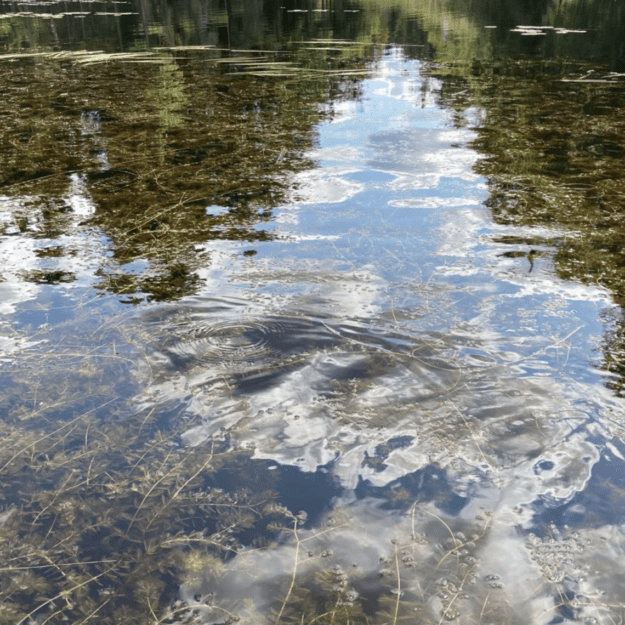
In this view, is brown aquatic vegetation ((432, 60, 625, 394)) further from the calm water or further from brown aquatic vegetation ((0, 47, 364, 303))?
brown aquatic vegetation ((0, 47, 364, 303))

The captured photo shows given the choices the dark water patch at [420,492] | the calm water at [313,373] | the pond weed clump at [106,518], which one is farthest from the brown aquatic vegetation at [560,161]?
the pond weed clump at [106,518]

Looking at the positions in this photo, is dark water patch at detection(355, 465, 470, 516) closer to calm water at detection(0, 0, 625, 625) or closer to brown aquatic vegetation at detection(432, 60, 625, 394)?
calm water at detection(0, 0, 625, 625)

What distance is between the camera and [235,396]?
3.01 metres

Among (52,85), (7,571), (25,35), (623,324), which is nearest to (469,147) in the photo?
(623,324)

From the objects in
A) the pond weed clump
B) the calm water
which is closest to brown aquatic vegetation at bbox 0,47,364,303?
the calm water

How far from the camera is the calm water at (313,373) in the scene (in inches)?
86.4

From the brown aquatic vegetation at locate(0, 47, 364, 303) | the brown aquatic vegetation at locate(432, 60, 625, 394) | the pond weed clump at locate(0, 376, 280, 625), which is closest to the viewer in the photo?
the pond weed clump at locate(0, 376, 280, 625)

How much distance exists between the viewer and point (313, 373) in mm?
3166

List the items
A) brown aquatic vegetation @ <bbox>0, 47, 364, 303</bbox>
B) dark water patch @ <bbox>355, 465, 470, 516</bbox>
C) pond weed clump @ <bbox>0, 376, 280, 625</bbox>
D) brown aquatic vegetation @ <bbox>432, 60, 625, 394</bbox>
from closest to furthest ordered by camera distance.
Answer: pond weed clump @ <bbox>0, 376, 280, 625</bbox> < dark water patch @ <bbox>355, 465, 470, 516</bbox> < brown aquatic vegetation @ <bbox>432, 60, 625, 394</bbox> < brown aquatic vegetation @ <bbox>0, 47, 364, 303</bbox>

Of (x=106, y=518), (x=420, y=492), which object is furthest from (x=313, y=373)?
(x=106, y=518)

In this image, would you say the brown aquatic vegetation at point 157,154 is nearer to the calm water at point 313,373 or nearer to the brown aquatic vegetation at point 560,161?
the calm water at point 313,373

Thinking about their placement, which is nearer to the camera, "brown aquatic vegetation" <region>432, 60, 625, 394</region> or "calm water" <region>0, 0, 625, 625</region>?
"calm water" <region>0, 0, 625, 625</region>

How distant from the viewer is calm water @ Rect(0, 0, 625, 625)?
86.4 inches

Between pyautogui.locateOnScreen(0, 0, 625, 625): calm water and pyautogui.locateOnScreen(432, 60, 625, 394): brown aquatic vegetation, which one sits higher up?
pyautogui.locateOnScreen(432, 60, 625, 394): brown aquatic vegetation
